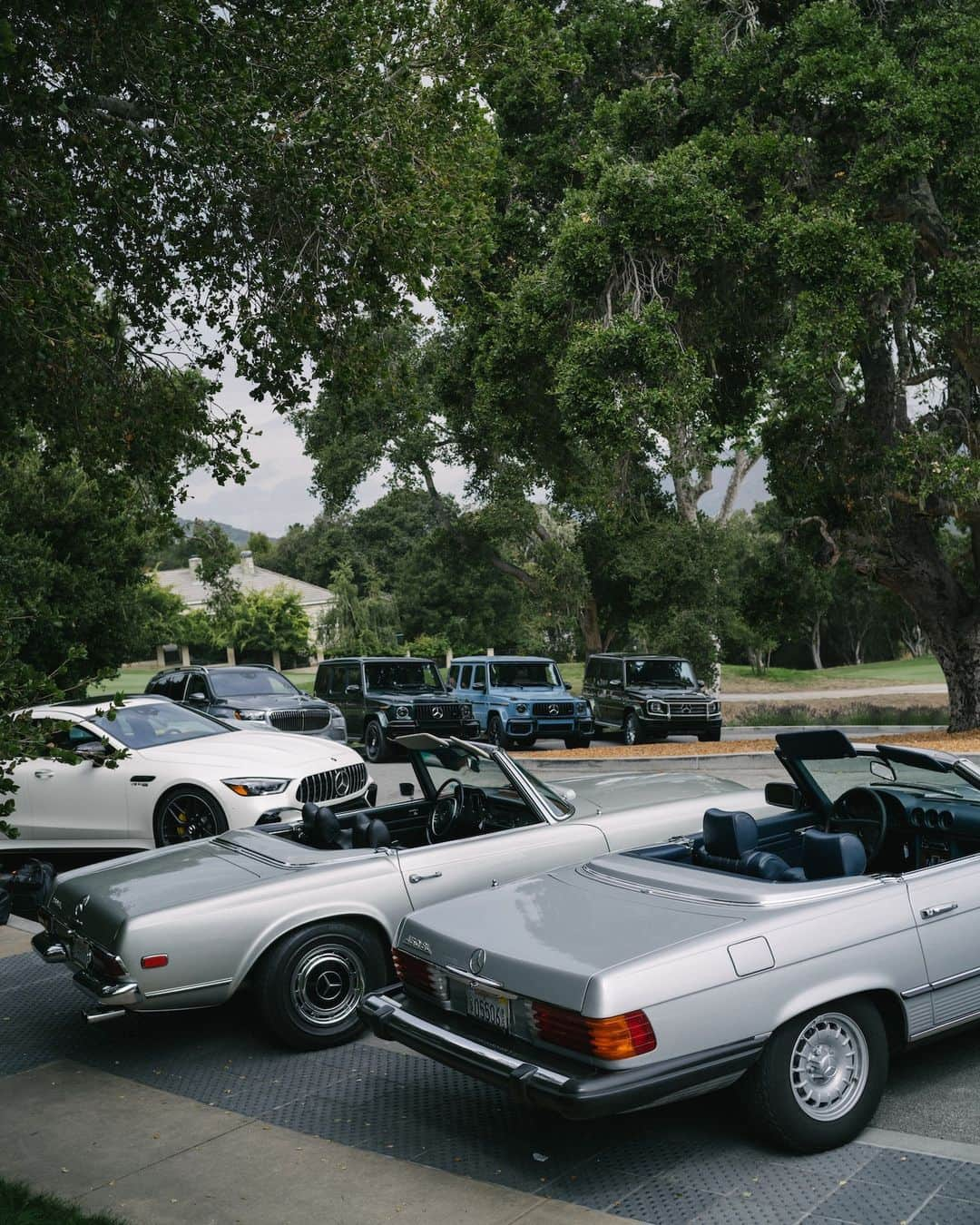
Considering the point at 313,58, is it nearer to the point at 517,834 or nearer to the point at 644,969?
the point at 517,834

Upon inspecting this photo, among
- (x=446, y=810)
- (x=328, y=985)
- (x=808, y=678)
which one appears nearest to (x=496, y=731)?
(x=446, y=810)

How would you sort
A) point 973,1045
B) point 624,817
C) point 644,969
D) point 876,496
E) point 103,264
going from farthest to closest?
point 876,496 → point 103,264 → point 624,817 → point 973,1045 → point 644,969

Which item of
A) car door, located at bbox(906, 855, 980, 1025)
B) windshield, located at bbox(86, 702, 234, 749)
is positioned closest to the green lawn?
car door, located at bbox(906, 855, 980, 1025)

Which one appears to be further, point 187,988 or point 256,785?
point 256,785

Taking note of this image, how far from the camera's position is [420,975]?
4910 millimetres

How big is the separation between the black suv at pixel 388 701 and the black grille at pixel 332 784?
8.96 m

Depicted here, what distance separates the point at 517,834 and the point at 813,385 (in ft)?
40.8

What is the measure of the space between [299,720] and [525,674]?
6.28 metres

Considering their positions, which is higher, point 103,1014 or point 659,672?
point 659,672

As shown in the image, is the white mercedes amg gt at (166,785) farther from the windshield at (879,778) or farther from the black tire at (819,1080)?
the black tire at (819,1080)

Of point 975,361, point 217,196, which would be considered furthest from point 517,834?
point 975,361

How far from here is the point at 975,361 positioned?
19328mm

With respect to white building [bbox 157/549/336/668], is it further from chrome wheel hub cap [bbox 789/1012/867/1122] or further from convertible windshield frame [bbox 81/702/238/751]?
chrome wheel hub cap [bbox 789/1012/867/1122]

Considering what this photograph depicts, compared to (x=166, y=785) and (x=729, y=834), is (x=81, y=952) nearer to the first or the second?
(x=729, y=834)
